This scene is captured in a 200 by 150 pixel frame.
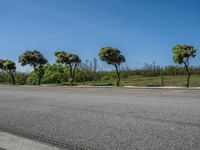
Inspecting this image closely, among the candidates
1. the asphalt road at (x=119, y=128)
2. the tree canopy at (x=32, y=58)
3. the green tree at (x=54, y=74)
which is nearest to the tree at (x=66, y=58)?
the tree canopy at (x=32, y=58)

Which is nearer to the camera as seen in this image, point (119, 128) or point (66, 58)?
point (119, 128)

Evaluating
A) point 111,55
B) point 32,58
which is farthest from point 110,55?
point 32,58

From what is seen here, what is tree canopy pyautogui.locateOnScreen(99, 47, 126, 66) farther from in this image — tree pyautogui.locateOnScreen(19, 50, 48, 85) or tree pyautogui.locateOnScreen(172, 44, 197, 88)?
tree pyautogui.locateOnScreen(19, 50, 48, 85)

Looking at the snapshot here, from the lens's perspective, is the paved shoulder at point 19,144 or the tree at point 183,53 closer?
the paved shoulder at point 19,144

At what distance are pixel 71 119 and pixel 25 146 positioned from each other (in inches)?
84.0

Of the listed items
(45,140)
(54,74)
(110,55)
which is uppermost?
(110,55)

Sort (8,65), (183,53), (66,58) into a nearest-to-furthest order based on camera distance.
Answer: (183,53), (66,58), (8,65)

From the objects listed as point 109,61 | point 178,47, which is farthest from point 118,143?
point 109,61

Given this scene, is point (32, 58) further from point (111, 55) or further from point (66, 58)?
point (111, 55)

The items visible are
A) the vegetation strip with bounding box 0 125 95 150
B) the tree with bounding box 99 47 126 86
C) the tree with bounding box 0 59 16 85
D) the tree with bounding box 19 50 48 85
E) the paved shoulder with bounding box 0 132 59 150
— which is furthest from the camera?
the tree with bounding box 0 59 16 85

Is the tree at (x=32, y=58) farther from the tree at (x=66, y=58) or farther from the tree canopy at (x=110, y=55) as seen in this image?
the tree canopy at (x=110, y=55)

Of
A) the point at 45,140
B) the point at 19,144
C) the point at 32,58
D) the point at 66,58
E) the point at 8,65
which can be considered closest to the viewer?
the point at 19,144

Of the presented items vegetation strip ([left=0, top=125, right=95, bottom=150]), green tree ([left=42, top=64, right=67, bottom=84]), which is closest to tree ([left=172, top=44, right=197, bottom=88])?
vegetation strip ([left=0, top=125, right=95, bottom=150])

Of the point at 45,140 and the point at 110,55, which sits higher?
the point at 110,55
